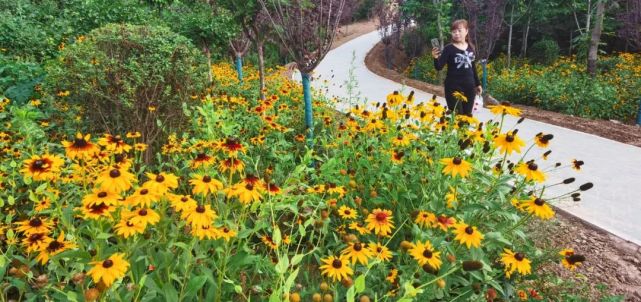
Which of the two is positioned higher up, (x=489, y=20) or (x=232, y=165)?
(x=489, y=20)

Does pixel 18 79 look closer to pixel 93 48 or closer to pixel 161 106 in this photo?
pixel 93 48

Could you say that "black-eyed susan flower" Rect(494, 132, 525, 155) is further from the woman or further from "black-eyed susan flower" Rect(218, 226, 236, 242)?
the woman

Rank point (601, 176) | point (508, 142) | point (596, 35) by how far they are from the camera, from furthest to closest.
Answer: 1. point (596, 35)
2. point (601, 176)
3. point (508, 142)

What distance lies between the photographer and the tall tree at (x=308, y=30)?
3967 millimetres

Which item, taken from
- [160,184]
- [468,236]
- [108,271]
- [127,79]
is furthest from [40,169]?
[127,79]

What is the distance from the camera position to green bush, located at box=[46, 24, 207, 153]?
13.4 ft

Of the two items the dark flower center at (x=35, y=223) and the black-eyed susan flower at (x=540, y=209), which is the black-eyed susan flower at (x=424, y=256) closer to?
the black-eyed susan flower at (x=540, y=209)

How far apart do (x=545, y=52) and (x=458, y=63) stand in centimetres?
1383

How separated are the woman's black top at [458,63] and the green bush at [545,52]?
13.4 meters

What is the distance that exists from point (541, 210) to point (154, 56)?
12.3 feet

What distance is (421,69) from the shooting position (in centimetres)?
1703

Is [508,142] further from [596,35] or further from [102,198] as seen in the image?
[596,35]

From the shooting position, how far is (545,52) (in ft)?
54.0

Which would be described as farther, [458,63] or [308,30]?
[458,63]
